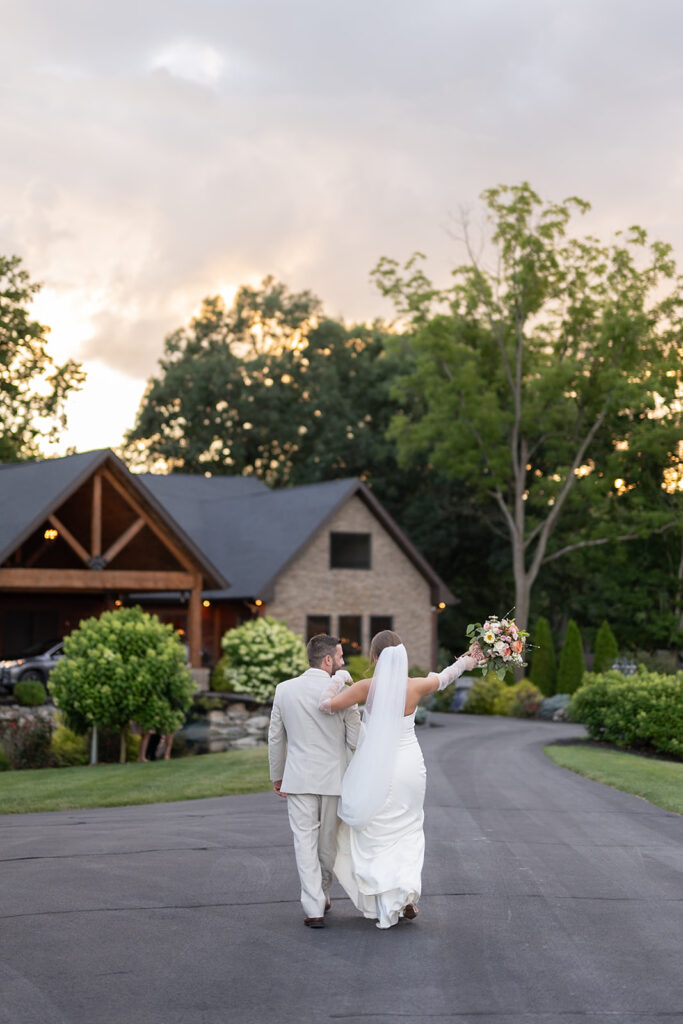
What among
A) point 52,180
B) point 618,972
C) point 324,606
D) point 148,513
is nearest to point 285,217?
point 52,180

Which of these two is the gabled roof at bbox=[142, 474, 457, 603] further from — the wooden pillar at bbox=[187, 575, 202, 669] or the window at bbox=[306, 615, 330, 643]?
the wooden pillar at bbox=[187, 575, 202, 669]

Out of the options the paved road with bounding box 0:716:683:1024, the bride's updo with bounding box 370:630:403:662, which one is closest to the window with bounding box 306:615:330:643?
the paved road with bounding box 0:716:683:1024

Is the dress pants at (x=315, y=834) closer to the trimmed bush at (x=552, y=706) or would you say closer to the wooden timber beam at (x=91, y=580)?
the wooden timber beam at (x=91, y=580)

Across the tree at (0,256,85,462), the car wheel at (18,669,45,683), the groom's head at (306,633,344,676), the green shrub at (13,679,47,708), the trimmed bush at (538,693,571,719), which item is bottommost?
the trimmed bush at (538,693,571,719)

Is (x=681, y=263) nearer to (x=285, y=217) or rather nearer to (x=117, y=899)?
(x=285, y=217)

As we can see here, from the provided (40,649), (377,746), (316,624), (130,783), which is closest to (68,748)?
(130,783)

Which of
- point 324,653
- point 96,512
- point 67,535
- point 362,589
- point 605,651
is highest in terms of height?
point 96,512

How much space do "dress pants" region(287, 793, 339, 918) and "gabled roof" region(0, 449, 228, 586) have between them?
19.1m

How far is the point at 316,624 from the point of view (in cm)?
4097

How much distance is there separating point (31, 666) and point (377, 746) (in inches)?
1059

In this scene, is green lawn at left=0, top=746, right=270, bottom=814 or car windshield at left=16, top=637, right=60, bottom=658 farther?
car windshield at left=16, top=637, right=60, bottom=658

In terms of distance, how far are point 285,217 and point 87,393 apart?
50.8 feet

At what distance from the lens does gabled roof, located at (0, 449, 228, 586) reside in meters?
27.2

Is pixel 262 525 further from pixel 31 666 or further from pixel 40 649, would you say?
pixel 31 666
